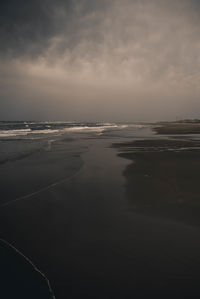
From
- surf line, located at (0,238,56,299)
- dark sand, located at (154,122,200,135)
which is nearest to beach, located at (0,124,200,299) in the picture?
surf line, located at (0,238,56,299)

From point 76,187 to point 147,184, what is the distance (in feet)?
9.12

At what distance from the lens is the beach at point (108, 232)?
9.81 ft

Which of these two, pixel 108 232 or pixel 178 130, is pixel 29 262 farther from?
pixel 178 130

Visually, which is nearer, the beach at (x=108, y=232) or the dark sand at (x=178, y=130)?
the beach at (x=108, y=232)

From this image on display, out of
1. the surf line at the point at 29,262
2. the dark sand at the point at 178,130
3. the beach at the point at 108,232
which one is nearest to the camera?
the surf line at the point at 29,262

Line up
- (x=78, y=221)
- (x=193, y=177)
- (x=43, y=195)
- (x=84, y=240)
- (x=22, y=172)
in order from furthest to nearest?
(x=22, y=172)
(x=193, y=177)
(x=43, y=195)
(x=78, y=221)
(x=84, y=240)

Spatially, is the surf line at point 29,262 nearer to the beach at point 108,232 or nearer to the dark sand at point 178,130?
the beach at point 108,232

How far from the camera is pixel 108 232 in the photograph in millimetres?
4324

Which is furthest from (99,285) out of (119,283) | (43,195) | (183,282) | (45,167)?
(45,167)

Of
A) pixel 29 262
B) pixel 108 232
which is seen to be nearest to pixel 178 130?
pixel 108 232

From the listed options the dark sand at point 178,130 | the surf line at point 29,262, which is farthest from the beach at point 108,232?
the dark sand at point 178,130

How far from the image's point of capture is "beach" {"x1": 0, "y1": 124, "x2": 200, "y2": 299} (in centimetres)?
299

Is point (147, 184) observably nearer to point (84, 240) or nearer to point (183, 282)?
point (84, 240)

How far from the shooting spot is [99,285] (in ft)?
9.64
